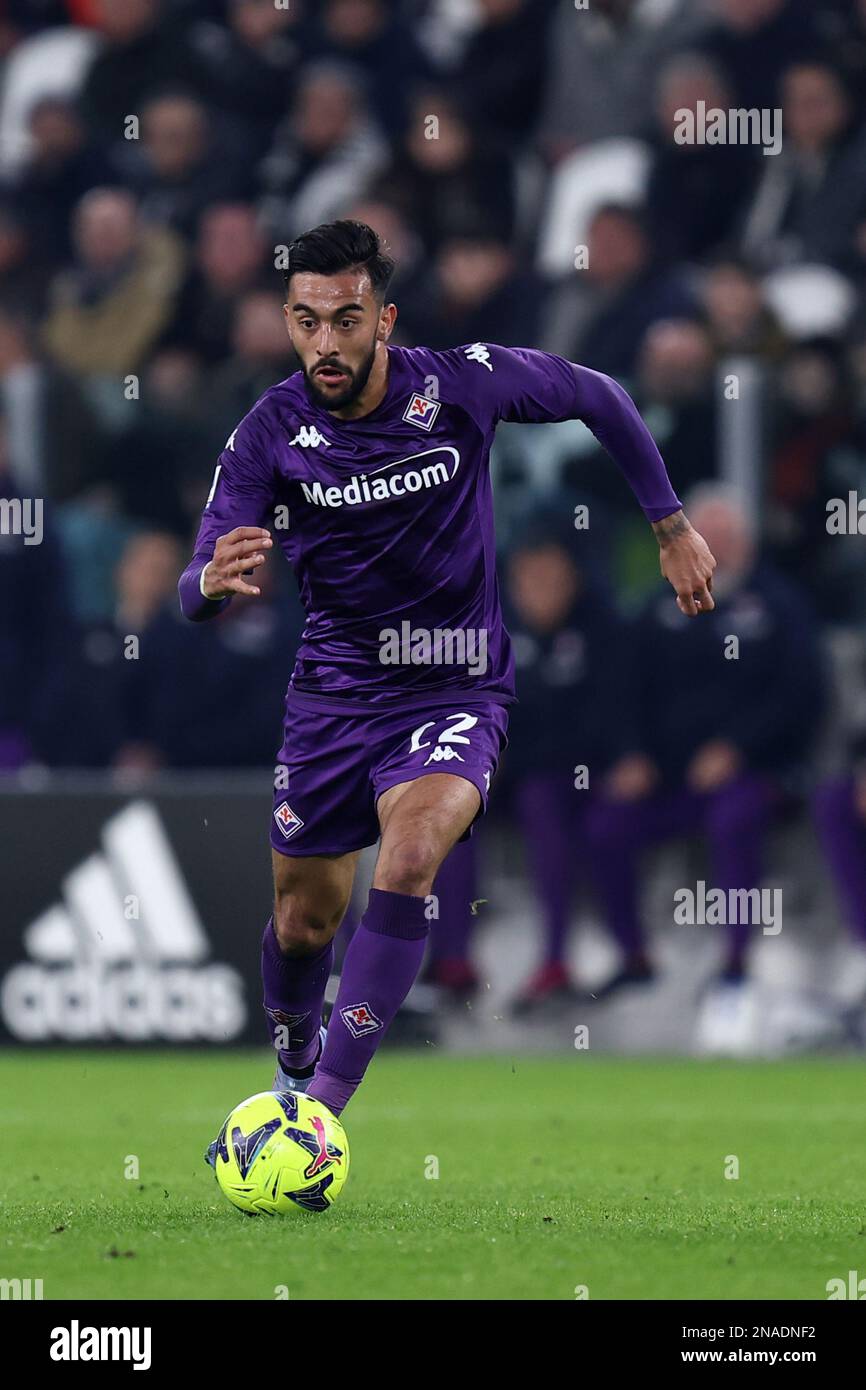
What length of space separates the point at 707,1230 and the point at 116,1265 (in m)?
1.47

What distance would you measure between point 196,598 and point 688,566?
4.47 feet

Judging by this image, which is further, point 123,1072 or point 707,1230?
point 123,1072

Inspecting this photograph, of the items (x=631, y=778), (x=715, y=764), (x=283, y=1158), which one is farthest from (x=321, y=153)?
(x=283, y=1158)

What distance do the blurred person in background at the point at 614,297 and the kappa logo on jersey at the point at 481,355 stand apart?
4774 mm

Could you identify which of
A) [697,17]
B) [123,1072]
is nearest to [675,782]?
[123,1072]

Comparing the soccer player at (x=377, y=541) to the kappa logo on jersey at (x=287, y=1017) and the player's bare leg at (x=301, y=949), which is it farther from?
the kappa logo on jersey at (x=287, y=1017)

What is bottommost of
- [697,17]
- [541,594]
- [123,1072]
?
[123,1072]

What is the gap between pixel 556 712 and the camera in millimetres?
11055

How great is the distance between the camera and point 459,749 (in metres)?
6.28

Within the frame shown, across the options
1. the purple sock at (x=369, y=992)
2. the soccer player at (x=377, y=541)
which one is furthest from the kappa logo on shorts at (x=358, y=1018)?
the soccer player at (x=377, y=541)

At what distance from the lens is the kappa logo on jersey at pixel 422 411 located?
648 centimetres

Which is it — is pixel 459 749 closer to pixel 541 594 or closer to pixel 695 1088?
pixel 695 1088

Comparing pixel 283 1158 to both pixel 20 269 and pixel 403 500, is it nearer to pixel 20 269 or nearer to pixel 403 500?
pixel 403 500
